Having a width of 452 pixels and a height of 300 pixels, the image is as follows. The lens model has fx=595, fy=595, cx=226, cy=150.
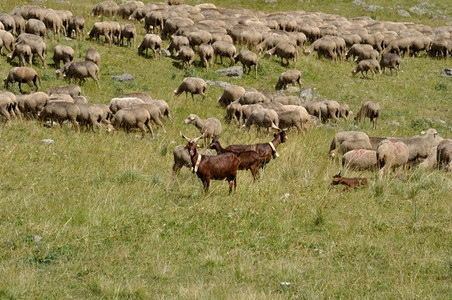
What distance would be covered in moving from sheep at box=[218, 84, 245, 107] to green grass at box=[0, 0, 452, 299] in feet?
19.4

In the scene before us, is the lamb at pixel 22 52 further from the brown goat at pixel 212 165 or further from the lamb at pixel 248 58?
the brown goat at pixel 212 165

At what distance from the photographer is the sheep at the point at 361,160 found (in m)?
15.1

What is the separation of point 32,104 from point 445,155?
39.9 ft

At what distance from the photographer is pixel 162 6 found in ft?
126

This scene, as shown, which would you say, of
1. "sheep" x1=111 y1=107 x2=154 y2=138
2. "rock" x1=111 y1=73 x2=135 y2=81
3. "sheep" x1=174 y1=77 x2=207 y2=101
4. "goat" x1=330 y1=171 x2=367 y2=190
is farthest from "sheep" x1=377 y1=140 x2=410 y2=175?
"rock" x1=111 y1=73 x2=135 y2=81

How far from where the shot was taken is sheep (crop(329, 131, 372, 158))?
16344 mm

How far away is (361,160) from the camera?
1509 centimetres

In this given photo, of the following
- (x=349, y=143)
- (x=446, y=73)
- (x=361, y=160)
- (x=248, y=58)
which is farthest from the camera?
(x=446, y=73)

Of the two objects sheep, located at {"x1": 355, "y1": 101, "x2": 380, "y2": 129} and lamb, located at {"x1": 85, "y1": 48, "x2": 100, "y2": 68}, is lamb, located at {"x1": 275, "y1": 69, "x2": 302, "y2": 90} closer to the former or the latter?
sheep, located at {"x1": 355, "y1": 101, "x2": 380, "y2": 129}

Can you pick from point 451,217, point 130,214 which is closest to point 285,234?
point 130,214

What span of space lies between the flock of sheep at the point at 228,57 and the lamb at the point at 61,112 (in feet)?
0.10

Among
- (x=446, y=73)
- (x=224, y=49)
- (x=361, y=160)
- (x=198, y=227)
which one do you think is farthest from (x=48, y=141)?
(x=446, y=73)

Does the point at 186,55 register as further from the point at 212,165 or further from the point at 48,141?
the point at 212,165

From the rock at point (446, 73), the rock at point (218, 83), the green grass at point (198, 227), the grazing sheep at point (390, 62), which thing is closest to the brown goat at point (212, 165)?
the green grass at point (198, 227)
